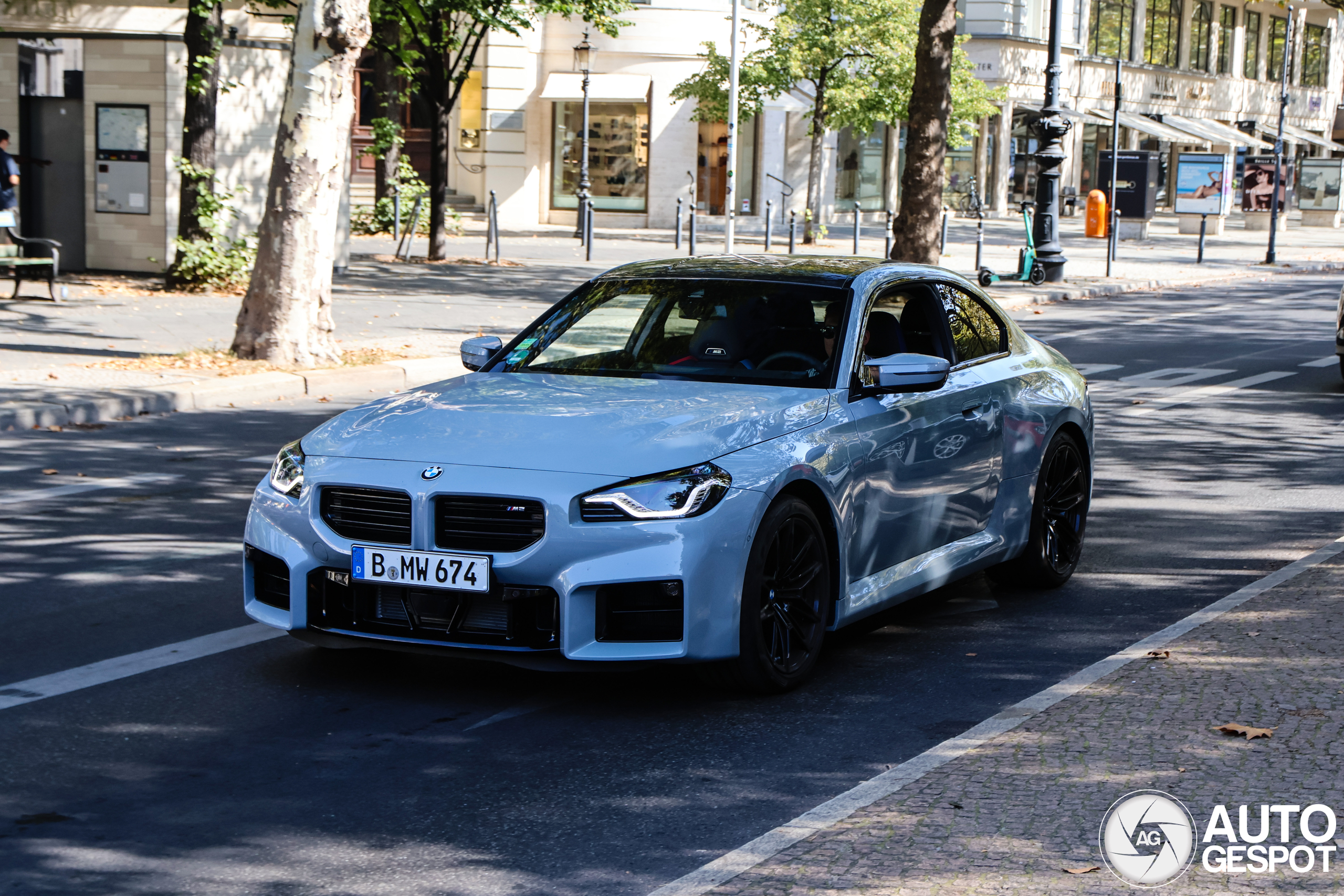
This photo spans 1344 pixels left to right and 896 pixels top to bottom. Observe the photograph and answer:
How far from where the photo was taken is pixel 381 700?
5.69m

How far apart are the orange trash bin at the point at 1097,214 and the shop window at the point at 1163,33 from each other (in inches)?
1058

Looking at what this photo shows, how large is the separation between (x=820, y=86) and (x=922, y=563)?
33.3 metres

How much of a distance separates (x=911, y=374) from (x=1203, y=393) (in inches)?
389

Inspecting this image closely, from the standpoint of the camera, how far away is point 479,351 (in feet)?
23.1

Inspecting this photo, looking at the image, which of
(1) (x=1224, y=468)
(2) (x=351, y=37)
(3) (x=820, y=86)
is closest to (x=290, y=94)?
(2) (x=351, y=37)

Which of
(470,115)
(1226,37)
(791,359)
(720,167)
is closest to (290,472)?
(791,359)

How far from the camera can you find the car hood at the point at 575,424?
5.39 m

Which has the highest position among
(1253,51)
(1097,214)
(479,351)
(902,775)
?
(1253,51)

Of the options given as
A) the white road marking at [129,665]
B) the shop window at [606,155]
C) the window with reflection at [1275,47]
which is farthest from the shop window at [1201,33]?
the white road marking at [129,665]

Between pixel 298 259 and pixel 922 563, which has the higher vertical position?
pixel 298 259

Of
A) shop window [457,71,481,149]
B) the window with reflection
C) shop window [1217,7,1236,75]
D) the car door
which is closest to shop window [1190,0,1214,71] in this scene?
shop window [1217,7,1236,75]

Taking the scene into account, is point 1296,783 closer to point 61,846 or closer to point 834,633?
point 834,633

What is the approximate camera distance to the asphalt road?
4309 mm

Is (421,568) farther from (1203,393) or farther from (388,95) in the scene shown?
(388,95)
